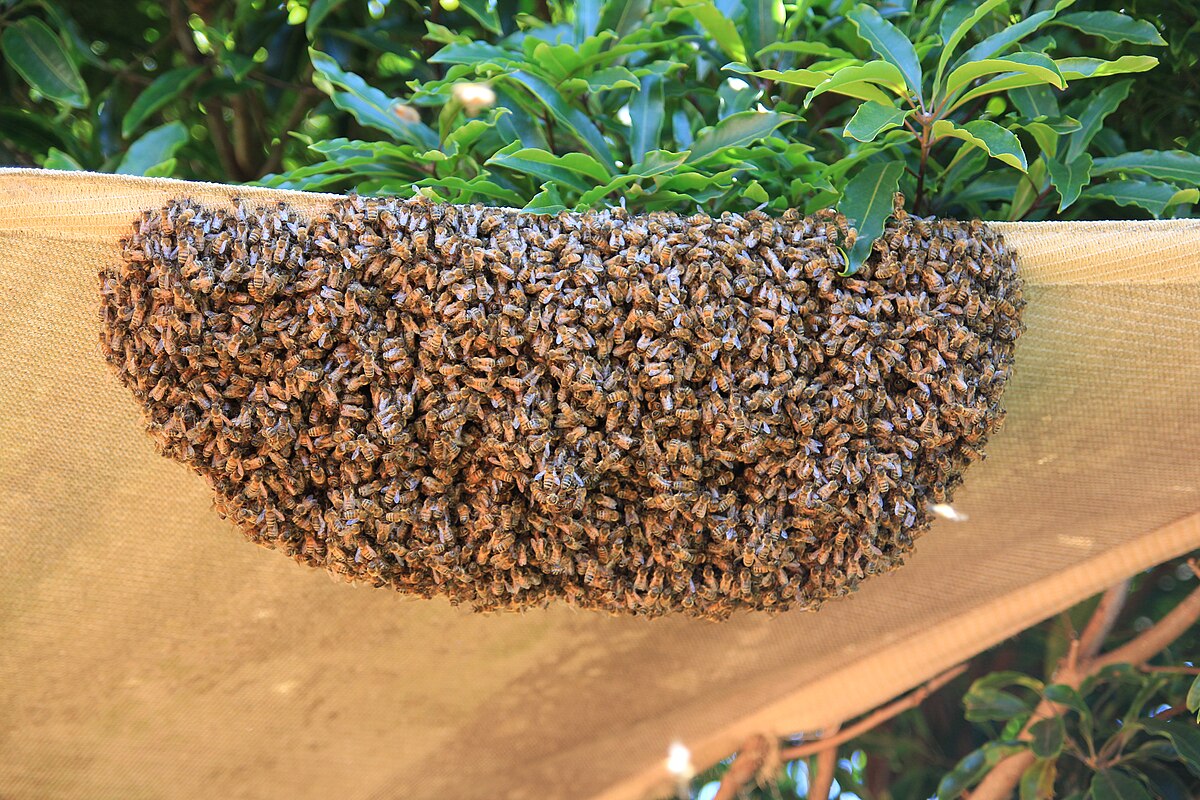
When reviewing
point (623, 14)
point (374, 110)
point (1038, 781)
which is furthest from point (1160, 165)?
point (1038, 781)

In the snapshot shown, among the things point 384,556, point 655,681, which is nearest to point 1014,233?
point 384,556

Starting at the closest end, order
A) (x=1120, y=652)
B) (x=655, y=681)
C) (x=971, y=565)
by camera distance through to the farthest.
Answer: (x=971, y=565), (x=655, y=681), (x=1120, y=652)

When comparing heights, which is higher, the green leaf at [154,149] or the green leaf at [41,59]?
the green leaf at [41,59]

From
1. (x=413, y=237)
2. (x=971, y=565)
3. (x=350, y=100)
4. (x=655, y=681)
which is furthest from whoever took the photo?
(x=655, y=681)

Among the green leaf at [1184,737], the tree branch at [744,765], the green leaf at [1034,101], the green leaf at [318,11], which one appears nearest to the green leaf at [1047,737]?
the green leaf at [1184,737]

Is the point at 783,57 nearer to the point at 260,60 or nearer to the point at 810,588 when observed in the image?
the point at 810,588

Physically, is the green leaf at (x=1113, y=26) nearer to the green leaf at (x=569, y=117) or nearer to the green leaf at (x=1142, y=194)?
the green leaf at (x=1142, y=194)

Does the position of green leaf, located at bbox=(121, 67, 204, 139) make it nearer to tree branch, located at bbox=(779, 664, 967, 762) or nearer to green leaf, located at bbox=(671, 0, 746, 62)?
green leaf, located at bbox=(671, 0, 746, 62)
